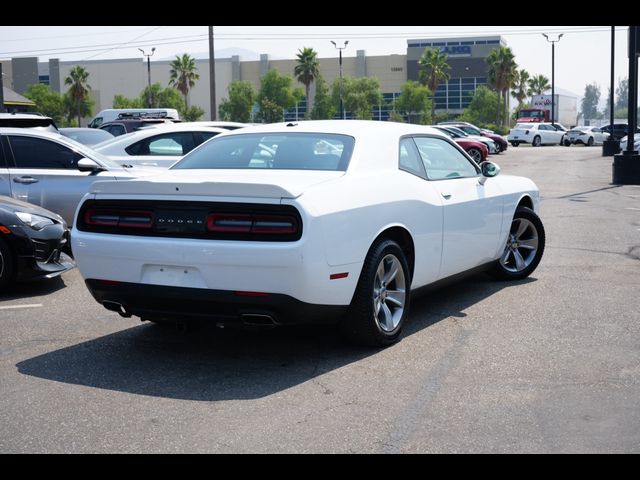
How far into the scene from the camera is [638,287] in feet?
26.2

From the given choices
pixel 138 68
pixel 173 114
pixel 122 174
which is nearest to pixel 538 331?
pixel 122 174

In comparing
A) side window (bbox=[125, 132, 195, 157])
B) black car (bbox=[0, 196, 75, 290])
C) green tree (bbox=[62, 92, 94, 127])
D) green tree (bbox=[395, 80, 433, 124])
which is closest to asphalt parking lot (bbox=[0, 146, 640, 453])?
black car (bbox=[0, 196, 75, 290])

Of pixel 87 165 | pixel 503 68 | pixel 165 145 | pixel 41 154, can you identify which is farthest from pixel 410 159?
pixel 503 68

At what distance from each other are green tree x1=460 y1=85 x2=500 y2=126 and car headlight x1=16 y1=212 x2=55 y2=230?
10177 cm

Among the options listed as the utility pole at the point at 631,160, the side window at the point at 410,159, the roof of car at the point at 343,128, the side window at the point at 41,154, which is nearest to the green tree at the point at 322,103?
the utility pole at the point at 631,160

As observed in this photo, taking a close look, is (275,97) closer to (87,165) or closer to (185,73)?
(185,73)

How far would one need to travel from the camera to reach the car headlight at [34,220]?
315 inches

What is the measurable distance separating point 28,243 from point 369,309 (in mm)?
3814

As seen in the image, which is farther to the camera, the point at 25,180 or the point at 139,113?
the point at 139,113

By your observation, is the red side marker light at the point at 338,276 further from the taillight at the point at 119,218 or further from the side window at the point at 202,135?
the side window at the point at 202,135

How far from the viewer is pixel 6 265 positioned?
7797mm

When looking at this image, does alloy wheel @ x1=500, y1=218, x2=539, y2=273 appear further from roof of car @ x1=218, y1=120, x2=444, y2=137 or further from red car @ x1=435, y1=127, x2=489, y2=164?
red car @ x1=435, y1=127, x2=489, y2=164

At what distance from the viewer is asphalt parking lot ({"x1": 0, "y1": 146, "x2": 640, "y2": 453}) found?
416 cm
